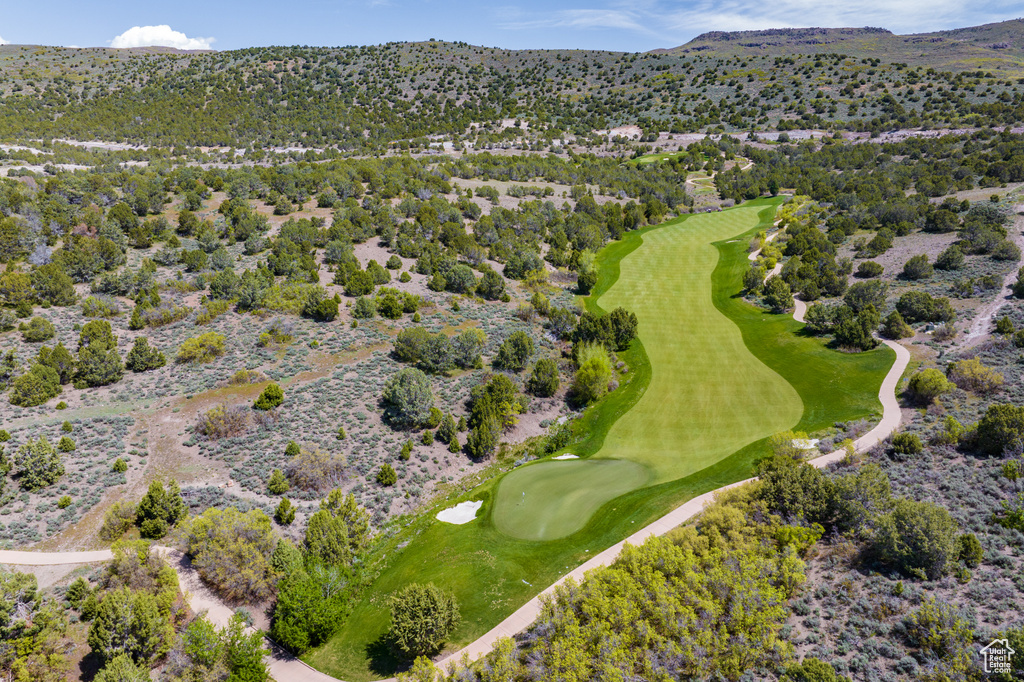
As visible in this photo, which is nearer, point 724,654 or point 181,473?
point 724,654

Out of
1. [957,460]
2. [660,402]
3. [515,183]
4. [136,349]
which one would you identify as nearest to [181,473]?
[136,349]

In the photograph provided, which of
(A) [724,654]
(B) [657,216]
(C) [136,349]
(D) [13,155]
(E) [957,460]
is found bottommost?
(A) [724,654]

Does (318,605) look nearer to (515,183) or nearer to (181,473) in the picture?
(181,473)

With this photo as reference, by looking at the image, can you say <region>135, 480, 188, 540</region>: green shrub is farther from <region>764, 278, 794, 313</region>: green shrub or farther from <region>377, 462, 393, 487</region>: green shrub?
<region>764, 278, 794, 313</region>: green shrub

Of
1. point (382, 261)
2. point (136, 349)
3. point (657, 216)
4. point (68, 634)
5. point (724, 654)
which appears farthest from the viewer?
point (657, 216)

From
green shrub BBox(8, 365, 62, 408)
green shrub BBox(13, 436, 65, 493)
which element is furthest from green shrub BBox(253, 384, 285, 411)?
green shrub BBox(8, 365, 62, 408)

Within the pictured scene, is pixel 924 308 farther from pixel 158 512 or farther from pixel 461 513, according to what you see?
pixel 158 512

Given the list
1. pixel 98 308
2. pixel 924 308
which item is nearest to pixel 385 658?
pixel 98 308
